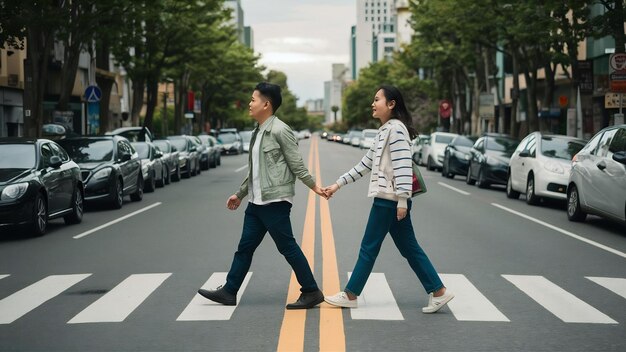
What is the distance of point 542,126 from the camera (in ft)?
121

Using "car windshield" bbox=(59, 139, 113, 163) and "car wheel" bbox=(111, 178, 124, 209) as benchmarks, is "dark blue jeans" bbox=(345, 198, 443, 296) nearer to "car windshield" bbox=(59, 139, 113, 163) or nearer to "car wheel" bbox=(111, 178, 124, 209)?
"car wheel" bbox=(111, 178, 124, 209)

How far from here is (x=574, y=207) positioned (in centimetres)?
1647

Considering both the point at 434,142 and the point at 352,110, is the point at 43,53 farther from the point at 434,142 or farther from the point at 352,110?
the point at 352,110

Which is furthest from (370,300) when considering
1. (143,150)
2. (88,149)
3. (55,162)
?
(143,150)

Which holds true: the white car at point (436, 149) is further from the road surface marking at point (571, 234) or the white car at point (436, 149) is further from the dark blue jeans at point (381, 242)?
the dark blue jeans at point (381, 242)

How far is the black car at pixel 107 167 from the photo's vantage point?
18641 millimetres

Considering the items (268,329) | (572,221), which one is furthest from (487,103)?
(268,329)

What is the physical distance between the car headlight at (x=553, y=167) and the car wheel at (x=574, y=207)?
262 cm

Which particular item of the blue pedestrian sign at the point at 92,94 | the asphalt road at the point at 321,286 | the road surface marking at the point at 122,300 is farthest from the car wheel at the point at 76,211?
the blue pedestrian sign at the point at 92,94

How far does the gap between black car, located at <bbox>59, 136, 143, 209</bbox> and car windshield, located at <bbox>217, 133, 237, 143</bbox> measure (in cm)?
4124

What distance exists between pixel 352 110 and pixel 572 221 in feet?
394

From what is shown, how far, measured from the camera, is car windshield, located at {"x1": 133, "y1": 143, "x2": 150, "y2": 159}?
2542 centimetres

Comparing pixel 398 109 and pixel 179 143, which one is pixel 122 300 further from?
pixel 179 143

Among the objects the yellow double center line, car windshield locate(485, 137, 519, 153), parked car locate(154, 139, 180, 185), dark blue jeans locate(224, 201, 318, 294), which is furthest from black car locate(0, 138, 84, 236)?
car windshield locate(485, 137, 519, 153)
